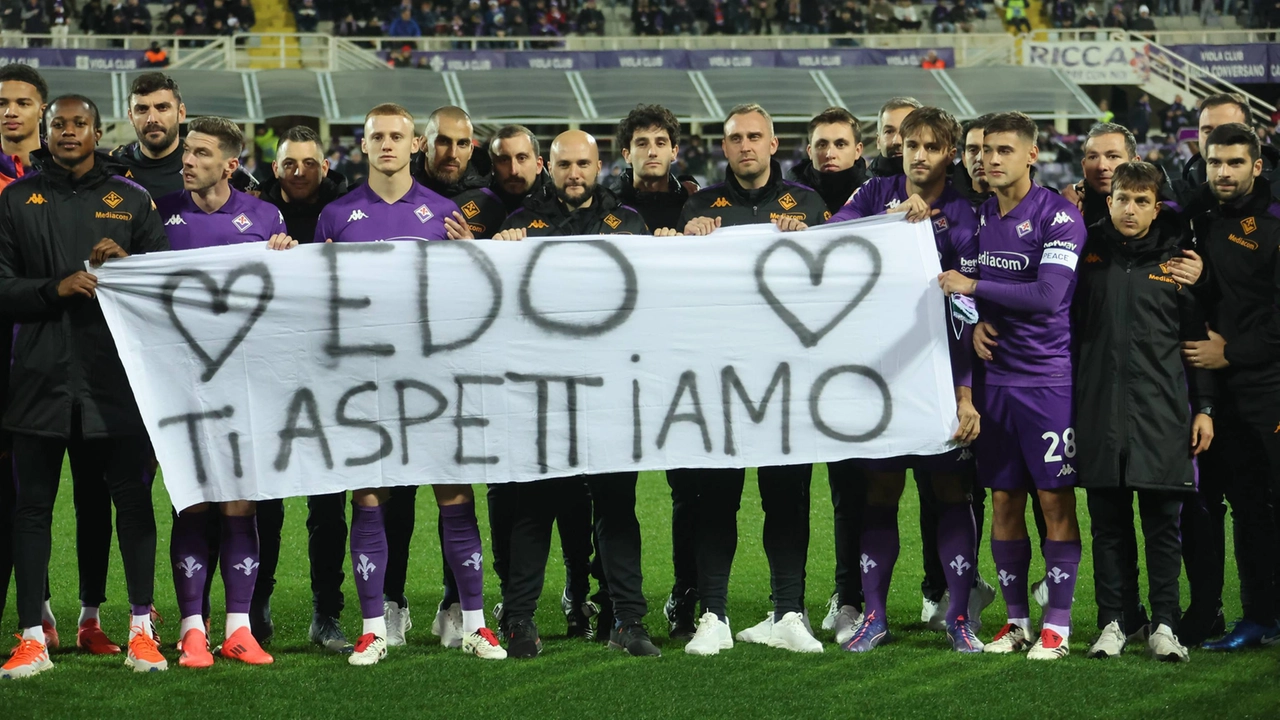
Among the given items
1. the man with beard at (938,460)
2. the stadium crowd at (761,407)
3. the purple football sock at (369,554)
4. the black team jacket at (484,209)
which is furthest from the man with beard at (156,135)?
the man with beard at (938,460)

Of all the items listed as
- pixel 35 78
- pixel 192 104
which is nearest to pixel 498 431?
pixel 35 78

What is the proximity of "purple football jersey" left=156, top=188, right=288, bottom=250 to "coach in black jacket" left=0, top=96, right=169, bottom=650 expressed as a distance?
0.73 feet

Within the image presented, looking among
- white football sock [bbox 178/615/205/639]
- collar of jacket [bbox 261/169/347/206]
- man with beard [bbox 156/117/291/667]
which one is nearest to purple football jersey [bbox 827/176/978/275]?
collar of jacket [bbox 261/169/347/206]

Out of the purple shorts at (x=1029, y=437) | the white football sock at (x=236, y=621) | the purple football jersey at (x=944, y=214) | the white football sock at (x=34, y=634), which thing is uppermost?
the purple football jersey at (x=944, y=214)

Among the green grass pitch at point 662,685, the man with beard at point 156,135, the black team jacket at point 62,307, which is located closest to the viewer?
the green grass pitch at point 662,685

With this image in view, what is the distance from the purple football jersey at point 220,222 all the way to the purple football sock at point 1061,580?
3.21 m

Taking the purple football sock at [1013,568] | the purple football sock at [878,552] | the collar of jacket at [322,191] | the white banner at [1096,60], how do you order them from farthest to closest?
the white banner at [1096,60]
the collar of jacket at [322,191]
the purple football sock at [878,552]
the purple football sock at [1013,568]

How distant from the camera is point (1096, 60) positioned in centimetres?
Result: 3231

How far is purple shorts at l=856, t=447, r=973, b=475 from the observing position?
547 cm

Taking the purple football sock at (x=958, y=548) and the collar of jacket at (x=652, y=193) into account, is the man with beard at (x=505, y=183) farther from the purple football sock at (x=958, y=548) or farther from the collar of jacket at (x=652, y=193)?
the purple football sock at (x=958, y=548)

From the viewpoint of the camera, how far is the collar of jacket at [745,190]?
5.62 meters

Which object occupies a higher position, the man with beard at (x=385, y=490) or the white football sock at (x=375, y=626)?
the man with beard at (x=385, y=490)

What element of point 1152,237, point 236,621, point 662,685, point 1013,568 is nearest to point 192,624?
point 236,621

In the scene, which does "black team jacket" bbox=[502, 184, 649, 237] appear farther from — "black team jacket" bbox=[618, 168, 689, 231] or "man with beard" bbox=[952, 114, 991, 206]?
"man with beard" bbox=[952, 114, 991, 206]
